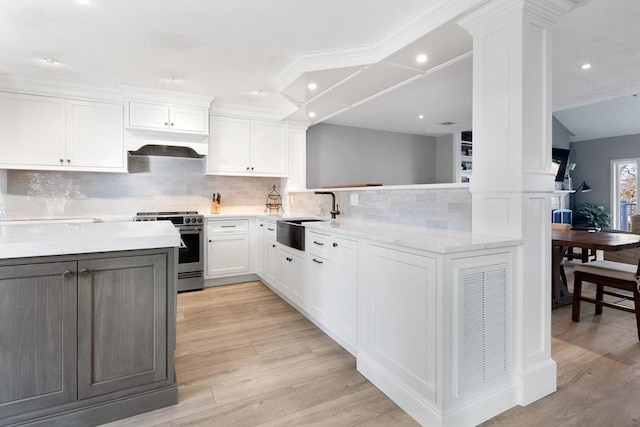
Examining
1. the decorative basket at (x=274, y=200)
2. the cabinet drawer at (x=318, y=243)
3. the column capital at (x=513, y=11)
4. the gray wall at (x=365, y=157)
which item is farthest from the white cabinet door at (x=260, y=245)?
the column capital at (x=513, y=11)

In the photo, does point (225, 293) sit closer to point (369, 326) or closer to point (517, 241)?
point (369, 326)

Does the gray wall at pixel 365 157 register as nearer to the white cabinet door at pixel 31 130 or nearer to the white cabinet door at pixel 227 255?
the white cabinet door at pixel 227 255

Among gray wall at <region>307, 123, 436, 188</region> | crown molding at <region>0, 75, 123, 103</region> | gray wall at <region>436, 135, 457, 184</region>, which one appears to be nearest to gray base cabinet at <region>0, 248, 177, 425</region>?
crown molding at <region>0, 75, 123, 103</region>

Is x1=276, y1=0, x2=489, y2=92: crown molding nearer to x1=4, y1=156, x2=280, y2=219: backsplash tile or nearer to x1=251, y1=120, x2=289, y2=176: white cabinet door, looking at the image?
x1=251, y1=120, x2=289, y2=176: white cabinet door

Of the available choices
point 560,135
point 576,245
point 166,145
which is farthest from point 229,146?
point 560,135

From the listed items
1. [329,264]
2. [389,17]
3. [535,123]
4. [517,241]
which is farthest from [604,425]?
[389,17]

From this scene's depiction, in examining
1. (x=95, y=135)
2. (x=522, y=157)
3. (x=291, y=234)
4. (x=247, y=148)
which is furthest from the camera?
(x=247, y=148)

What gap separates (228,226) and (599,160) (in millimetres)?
8342

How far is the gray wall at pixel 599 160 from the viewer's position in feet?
23.1

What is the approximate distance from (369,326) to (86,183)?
391 cm

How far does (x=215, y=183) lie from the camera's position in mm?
4699

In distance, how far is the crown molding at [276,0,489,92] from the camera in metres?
2.05

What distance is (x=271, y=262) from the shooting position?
3836mm

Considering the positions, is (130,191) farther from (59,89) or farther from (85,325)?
(85,325)
